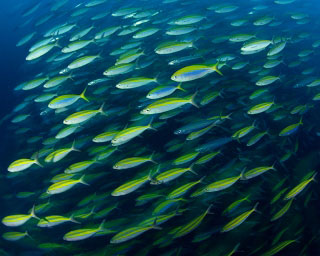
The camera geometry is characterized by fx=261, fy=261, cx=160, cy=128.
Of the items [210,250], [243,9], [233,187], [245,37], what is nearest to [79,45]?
[245,37]

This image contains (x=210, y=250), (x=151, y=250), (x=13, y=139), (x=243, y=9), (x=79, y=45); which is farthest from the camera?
(x=243, y=9)

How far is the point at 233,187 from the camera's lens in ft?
16.1

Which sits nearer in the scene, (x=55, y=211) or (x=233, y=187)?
(x=233, y=187)

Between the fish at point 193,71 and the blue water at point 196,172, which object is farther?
the blue water at point 196,172

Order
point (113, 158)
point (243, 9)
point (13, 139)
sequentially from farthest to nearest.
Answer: point (243, 9) → point (13, 139) → point (113, 158)

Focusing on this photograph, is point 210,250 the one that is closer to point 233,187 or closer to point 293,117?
point 233,187

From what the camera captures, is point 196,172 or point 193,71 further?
point 196,172

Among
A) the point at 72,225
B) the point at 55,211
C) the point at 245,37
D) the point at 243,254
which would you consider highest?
the point at 245,37

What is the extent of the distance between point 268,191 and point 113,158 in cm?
310

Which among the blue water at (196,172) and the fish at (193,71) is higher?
the fish at (193,71)

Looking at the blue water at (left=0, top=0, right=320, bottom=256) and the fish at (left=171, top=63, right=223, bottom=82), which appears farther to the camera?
the blue water at (left=0, top=0, right=320, bottom=256)

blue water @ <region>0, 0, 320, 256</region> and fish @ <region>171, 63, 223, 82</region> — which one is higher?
fish @ <region>171, 63, 223, 82</region>

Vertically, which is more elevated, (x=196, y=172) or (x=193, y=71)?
(x=193, y=71)

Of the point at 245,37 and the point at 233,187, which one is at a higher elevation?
the point at 245,37
